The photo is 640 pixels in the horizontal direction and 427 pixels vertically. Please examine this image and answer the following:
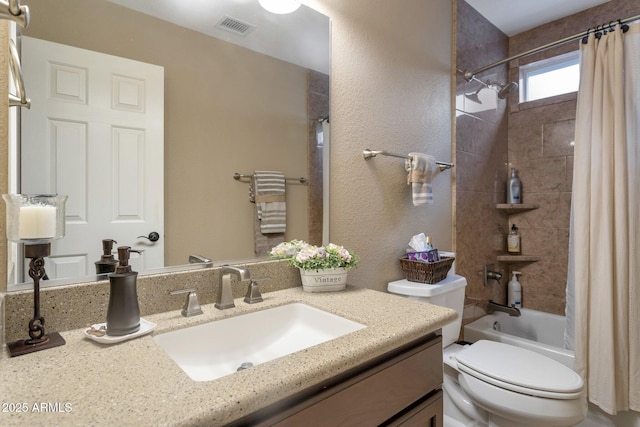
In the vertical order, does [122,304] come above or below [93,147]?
below

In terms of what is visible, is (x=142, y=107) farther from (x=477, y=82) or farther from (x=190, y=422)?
(x=477, y=82)

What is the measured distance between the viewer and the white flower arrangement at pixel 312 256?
1175mm

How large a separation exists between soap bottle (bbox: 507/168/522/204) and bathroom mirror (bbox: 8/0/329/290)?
182cm

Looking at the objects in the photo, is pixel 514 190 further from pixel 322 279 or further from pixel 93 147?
pixel 93 147

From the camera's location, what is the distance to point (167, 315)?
94 centimetres

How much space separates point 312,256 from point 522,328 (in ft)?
6.78

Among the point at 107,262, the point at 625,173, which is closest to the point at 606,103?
the point at 625,173

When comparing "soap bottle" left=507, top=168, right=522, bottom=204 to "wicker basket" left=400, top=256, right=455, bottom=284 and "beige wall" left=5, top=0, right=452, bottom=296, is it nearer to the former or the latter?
"beige wall" left=5, top=0, right=452, bottom=296

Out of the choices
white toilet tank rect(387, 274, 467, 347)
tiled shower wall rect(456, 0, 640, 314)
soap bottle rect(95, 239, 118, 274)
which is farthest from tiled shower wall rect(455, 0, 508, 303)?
soap bottle rect(95, 239, 118, 274)

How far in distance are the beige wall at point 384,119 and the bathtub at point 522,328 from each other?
61 centimetres

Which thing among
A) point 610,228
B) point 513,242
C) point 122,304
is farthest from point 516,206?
point 122,304

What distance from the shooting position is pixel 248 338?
3.20 feet

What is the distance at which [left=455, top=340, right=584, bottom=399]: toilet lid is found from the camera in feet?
4.03

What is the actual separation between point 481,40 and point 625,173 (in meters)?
1.29
